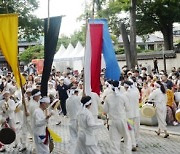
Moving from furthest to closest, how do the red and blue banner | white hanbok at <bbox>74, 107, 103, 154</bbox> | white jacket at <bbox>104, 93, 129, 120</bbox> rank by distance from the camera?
the red and blue banner, white jacket at <bbox>104, 93, 129, 120</bbox>, white hanbok at <bbox>74, 107, 103, 154</bbox>

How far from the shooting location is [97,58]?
1112cm

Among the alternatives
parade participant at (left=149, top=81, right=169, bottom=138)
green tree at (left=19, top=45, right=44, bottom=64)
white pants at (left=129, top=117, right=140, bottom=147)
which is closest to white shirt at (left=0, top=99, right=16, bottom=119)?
white pants at (left=129, top=117, right=140, bottom=147)

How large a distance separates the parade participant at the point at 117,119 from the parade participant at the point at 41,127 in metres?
1.72

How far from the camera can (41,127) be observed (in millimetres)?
9492

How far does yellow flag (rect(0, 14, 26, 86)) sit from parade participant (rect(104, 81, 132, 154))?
2396 millimetres

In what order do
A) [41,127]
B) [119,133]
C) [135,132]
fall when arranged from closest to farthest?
[41,127]
[119,133]
[135,132]

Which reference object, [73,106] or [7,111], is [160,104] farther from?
[7,111]

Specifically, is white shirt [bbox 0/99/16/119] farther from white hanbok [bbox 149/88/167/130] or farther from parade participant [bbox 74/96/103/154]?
white hanbok [bbox 149/88/167/130]

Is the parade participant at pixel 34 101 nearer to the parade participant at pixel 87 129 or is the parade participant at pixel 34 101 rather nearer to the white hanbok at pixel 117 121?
the white hanbok at pixel 117 121

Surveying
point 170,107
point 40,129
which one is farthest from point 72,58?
point 40,129

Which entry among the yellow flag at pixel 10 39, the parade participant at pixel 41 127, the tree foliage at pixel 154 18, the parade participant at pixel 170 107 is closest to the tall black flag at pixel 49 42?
the parade participant at pixel 41 127

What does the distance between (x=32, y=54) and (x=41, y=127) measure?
41942 millimetres

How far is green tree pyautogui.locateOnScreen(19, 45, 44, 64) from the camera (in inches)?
1965

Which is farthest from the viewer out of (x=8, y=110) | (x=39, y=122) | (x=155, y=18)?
(x=155, y=18)
